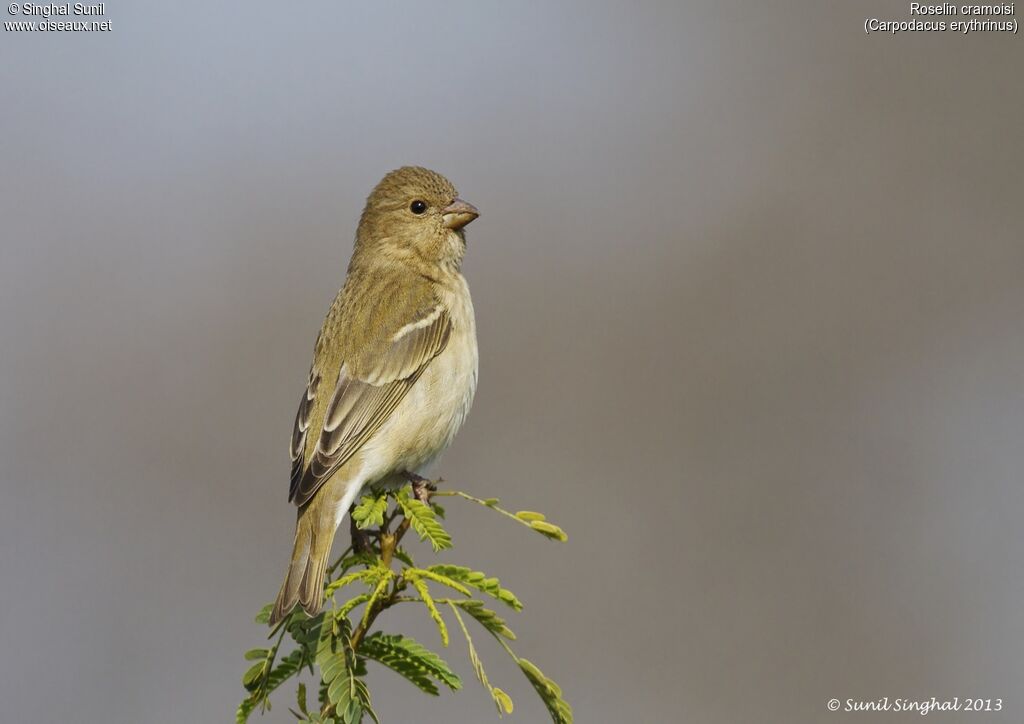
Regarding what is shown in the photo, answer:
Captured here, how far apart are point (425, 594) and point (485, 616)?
135 millimetres

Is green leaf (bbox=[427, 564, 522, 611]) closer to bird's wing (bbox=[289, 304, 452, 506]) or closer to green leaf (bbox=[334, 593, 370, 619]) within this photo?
green leaf (bbox=[334, 593, 370, 619])

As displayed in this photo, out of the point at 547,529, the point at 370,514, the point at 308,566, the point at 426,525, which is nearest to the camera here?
the point at 547,529

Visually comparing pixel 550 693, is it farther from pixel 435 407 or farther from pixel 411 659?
pixel 435 407

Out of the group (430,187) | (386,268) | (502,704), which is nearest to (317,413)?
(386,268)

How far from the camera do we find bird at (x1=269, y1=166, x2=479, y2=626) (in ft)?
10.9

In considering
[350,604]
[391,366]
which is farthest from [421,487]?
[350,604]

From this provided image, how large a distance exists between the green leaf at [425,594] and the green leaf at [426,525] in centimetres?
24

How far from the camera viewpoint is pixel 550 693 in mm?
2135

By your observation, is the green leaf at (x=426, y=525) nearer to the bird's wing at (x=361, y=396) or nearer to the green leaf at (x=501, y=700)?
the green leaf at (x=501, y=700)

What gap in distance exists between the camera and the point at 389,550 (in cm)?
246

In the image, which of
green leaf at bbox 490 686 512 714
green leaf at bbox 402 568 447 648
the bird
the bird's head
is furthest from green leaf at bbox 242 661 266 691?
the bird's head

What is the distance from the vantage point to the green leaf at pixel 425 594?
2.11 m

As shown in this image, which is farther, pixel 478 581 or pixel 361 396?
pixel 361 396

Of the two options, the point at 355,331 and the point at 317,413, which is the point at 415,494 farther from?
the point at 355,331
